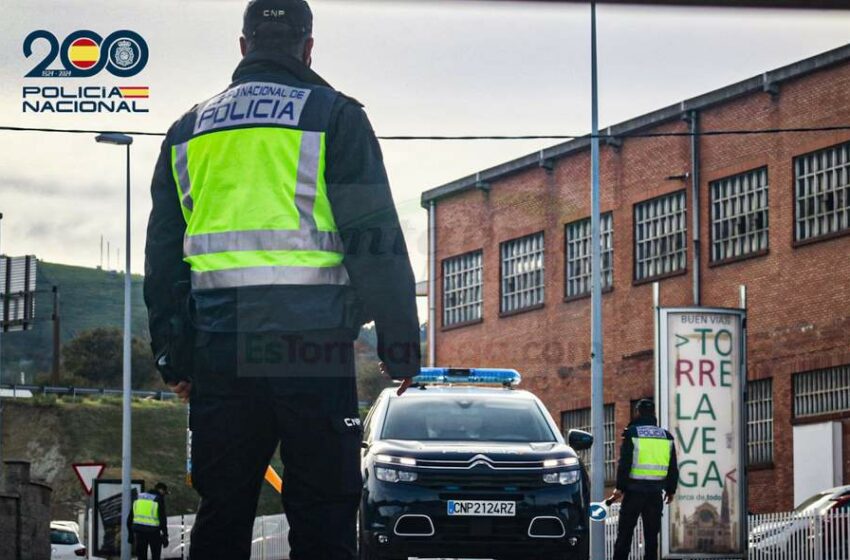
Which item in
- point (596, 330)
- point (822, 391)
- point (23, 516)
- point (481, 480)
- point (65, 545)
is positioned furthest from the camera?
point (65, 545)

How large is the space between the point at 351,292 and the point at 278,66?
0.72 m

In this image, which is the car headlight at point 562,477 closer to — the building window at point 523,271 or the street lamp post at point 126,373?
the street lamp post at point 126,373

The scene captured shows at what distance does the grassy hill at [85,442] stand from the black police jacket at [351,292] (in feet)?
319

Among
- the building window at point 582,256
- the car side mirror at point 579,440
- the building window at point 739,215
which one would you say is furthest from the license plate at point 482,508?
the building window at point 582,256

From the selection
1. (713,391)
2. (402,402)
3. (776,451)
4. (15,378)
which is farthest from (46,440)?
(402,402)

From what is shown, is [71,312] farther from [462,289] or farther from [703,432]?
[703,432]

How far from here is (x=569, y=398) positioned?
1858 inches

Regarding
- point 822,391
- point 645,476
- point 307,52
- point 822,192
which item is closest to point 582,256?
point 822,192

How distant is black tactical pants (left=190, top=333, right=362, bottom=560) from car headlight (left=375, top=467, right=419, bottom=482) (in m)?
7.52

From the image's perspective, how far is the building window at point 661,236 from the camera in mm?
42750

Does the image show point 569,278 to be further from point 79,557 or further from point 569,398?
point 79,557

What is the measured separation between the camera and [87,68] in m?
12.3

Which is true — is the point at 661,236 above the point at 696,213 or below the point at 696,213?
below

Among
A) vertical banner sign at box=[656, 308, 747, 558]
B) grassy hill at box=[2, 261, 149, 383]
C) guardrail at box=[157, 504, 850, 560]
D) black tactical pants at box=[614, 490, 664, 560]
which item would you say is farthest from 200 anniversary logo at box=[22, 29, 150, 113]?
grassy hill at box=[2, 261, 149, 383]
